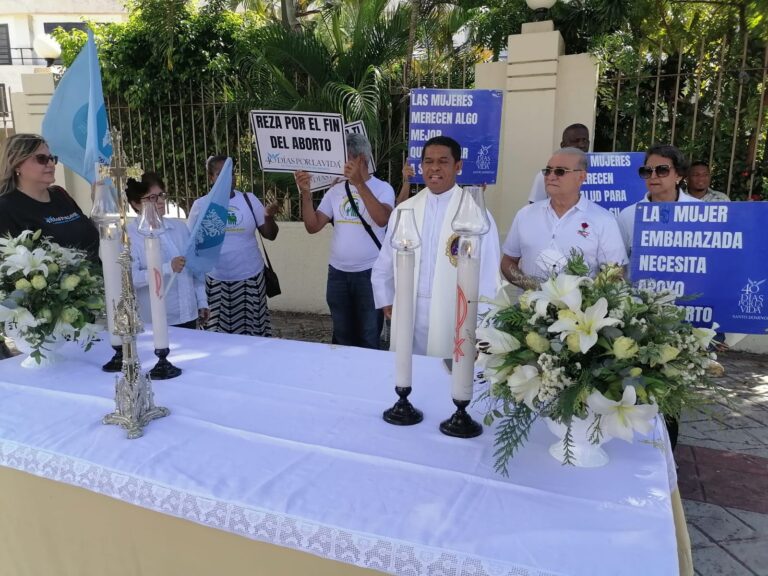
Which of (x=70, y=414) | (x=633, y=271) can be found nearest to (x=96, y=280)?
(x=70, y=414)

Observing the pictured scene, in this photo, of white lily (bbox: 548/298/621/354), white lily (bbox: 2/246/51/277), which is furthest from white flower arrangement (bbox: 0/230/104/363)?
white lily (bbox: 548/298/621/354)

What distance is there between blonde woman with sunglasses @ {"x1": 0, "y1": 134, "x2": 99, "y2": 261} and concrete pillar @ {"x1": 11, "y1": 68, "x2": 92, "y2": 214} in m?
5.05

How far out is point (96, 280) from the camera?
2.12m

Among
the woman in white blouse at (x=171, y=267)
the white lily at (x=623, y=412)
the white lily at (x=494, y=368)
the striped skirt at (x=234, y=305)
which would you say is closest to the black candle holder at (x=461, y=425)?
the white lily at (x=494, y=368)

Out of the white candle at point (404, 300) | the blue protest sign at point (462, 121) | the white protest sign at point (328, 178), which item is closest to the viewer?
the white candle at point (404, 300)

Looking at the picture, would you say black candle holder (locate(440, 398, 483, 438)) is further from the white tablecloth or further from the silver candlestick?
the silver candlestick

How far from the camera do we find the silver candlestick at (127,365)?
1581mm

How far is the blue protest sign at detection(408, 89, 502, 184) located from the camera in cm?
410

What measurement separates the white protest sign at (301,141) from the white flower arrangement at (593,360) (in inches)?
96.4

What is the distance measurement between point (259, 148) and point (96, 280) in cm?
191

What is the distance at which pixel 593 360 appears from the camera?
50.3 inches

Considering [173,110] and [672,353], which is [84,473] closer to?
[672,353]

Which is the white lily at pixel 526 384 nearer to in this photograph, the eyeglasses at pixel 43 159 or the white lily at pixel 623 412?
the white lily at pixel 623 412

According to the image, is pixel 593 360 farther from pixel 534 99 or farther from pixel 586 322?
pixel 534 99
